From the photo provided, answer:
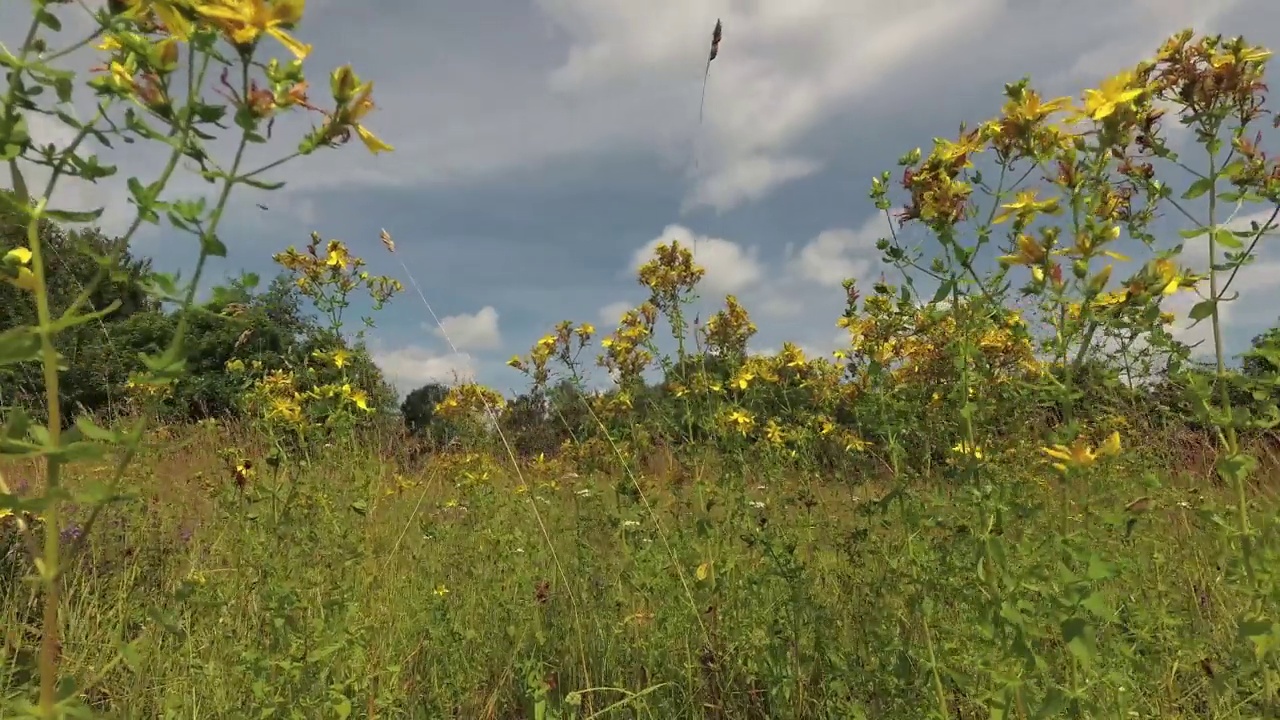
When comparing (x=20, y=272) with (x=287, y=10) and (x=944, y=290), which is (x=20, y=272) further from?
(x=944, y=290)

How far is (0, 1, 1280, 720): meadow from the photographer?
0.96 meters

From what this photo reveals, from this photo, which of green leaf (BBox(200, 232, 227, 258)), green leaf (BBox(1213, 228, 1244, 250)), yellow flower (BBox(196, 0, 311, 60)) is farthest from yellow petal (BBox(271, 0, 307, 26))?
green leaf (BBox(1213, 228, 1244, 250))

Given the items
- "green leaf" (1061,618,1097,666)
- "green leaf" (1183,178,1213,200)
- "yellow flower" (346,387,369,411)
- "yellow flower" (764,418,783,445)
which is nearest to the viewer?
"green leaf" (1061,618,1097,666)

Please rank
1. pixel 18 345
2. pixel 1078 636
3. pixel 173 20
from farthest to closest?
pixel 1078 636 < pixel 173 20 < pixel 18 345

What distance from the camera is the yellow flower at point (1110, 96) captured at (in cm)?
137

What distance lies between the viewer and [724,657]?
6.92 feet

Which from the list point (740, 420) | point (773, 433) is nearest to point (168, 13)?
point (740, 420)

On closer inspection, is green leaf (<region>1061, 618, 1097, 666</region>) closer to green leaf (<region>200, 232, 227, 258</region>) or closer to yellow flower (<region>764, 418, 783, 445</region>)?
green leaf (<region>200, 232, 227, 258</region>)

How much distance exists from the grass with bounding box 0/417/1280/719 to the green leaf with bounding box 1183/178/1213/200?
1.86ft

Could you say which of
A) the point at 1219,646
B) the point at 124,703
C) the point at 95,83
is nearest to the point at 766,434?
the point at 1219,646

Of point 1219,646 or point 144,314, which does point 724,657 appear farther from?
point 144,314

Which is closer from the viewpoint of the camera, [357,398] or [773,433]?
[357,398]

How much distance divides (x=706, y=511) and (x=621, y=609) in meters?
0.51

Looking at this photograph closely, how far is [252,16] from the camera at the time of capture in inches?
34.6
